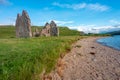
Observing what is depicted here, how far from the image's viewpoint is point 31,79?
429 inches

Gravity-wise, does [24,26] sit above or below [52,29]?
above

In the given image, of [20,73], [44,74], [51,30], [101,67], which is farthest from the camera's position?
[51,30]

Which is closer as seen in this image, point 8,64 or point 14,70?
point 14,70

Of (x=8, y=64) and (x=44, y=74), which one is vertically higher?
(x=8, y=64)

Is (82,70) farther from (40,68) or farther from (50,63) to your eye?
(40,68)

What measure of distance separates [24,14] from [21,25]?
419cm

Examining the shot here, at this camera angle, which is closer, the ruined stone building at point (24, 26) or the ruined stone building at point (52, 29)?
the ruined stone building at point (24, 26)

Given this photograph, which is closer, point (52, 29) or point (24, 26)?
point (24, 26)

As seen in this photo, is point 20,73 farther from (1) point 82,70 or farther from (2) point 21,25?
(2) point 21,25

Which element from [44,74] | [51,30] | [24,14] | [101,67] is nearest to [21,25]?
[24,14]

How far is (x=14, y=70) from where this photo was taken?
35.3 ft

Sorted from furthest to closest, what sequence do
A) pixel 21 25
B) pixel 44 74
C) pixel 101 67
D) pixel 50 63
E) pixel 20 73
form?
pixel 21 25 < pixel 101 67 < pixel 50 63 < pixel 44 74 < pixel 20 73

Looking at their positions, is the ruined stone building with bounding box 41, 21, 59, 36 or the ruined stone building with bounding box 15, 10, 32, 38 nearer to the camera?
the ruined stone building with bounding box 15, 10, 32, 38

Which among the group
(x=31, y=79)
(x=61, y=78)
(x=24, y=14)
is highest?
(x=24, y=14)
